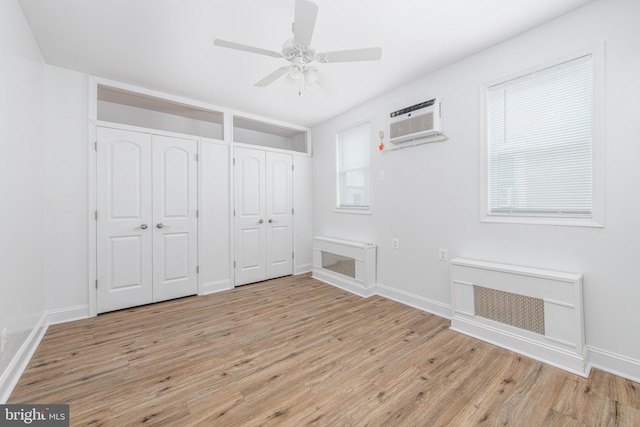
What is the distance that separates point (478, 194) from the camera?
252 cm

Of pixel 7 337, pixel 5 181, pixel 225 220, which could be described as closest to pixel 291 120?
pixel 225 220

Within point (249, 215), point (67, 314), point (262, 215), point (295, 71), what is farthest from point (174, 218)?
point (295, 71)

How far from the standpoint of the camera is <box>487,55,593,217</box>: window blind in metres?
1.97

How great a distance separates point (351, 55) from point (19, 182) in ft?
8.74

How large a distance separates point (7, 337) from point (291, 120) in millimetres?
3911

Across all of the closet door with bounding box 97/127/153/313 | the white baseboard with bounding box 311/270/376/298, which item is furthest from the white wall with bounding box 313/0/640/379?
A: the closet door with bounding box 97/127/153/313

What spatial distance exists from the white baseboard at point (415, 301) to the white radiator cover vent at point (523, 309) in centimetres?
27

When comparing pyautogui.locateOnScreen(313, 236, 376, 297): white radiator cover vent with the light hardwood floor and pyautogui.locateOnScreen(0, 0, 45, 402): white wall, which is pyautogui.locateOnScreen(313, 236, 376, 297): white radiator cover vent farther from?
pyautogui.locateOnScreen(0, 0, 45, 402): white wall

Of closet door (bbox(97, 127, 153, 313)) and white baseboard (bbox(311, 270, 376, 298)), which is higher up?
closet door (bbox(97, 127, 153, 313))

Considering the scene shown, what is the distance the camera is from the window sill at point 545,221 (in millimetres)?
1913

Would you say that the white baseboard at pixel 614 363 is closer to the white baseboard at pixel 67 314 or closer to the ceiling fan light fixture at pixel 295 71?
the ceiling fan light fixture at pixel 295 71

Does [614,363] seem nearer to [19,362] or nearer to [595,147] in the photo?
[595,147]

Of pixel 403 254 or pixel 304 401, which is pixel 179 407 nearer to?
pixel 304 401

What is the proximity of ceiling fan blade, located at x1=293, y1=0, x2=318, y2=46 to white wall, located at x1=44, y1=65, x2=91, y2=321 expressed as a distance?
8.81 ft
